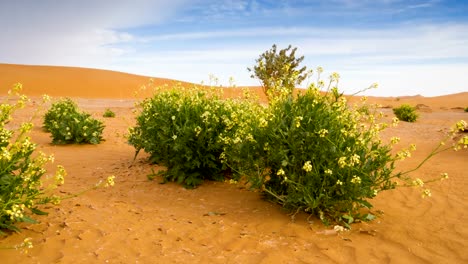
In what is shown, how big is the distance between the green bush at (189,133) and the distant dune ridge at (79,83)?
36.6 meters

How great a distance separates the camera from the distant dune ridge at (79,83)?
44.0m

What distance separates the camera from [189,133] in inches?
251

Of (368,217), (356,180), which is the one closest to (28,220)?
(356,180)

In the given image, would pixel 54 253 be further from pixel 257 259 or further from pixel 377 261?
pixel 377 261

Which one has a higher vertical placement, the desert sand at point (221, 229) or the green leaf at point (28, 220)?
the green leaf at point (28, 220)

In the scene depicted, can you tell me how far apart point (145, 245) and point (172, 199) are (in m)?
1.71

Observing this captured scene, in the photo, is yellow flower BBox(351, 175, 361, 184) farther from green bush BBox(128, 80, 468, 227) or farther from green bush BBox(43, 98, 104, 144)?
green bush BBox(43, 98, 104, 144)

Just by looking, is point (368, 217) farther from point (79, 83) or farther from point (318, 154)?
point (79, 83)

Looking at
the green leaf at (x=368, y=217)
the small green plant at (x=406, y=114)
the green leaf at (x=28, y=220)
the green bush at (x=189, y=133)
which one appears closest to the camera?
the green leaf at (x=28, y=220)

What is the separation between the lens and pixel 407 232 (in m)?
4.83

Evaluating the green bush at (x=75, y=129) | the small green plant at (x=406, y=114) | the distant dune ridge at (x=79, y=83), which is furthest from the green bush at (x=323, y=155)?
the distant dune ridge at (x=79, y=83)

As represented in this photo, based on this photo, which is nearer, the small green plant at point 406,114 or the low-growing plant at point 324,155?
the low-growing plant at point 324,155

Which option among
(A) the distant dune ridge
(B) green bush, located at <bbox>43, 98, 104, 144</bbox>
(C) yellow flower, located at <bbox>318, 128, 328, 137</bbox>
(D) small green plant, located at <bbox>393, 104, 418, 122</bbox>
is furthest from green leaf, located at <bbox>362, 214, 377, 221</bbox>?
(A) the distant dune ridge

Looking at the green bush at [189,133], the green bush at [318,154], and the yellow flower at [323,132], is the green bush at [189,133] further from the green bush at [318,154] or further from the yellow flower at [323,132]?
the yellow flower at [323,132]
